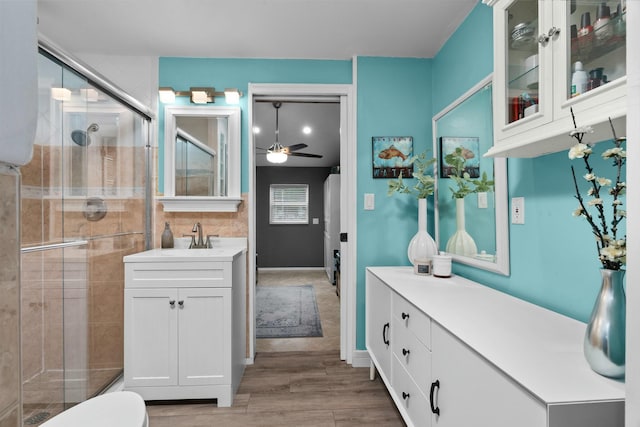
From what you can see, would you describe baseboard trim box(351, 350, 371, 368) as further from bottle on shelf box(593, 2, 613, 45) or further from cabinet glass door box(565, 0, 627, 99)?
bottle on shelf box(593, 2, 613, 45)

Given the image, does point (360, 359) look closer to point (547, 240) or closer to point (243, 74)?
point (547, 240)

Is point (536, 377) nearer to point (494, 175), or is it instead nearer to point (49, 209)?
point (494, 175)

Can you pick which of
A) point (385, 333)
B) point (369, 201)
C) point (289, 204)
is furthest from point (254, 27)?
point (289, 204)

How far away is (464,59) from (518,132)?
1.18 meters

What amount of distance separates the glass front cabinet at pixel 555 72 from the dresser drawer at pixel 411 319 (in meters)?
0.76

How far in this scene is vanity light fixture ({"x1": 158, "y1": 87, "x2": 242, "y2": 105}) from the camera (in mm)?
2543

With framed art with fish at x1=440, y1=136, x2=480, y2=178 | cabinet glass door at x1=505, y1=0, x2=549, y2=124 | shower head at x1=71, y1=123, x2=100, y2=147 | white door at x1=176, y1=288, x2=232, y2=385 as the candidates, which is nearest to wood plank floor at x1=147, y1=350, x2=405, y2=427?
white door at x1=176, y1=288, x2=232, y2=385

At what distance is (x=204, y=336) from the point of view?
2082mm

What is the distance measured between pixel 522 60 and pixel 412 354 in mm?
1314

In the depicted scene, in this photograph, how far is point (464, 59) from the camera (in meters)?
2.16

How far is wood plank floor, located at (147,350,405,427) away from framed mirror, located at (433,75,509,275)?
108 cm

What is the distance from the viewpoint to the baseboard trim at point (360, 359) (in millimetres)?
2625

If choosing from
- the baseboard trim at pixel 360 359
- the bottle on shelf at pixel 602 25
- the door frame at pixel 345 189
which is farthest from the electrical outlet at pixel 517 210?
the baseboard trim at pixel 360 359

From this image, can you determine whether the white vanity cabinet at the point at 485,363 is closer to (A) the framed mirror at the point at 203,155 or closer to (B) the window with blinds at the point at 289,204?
(A) the framed mirror at the point at 203,155
